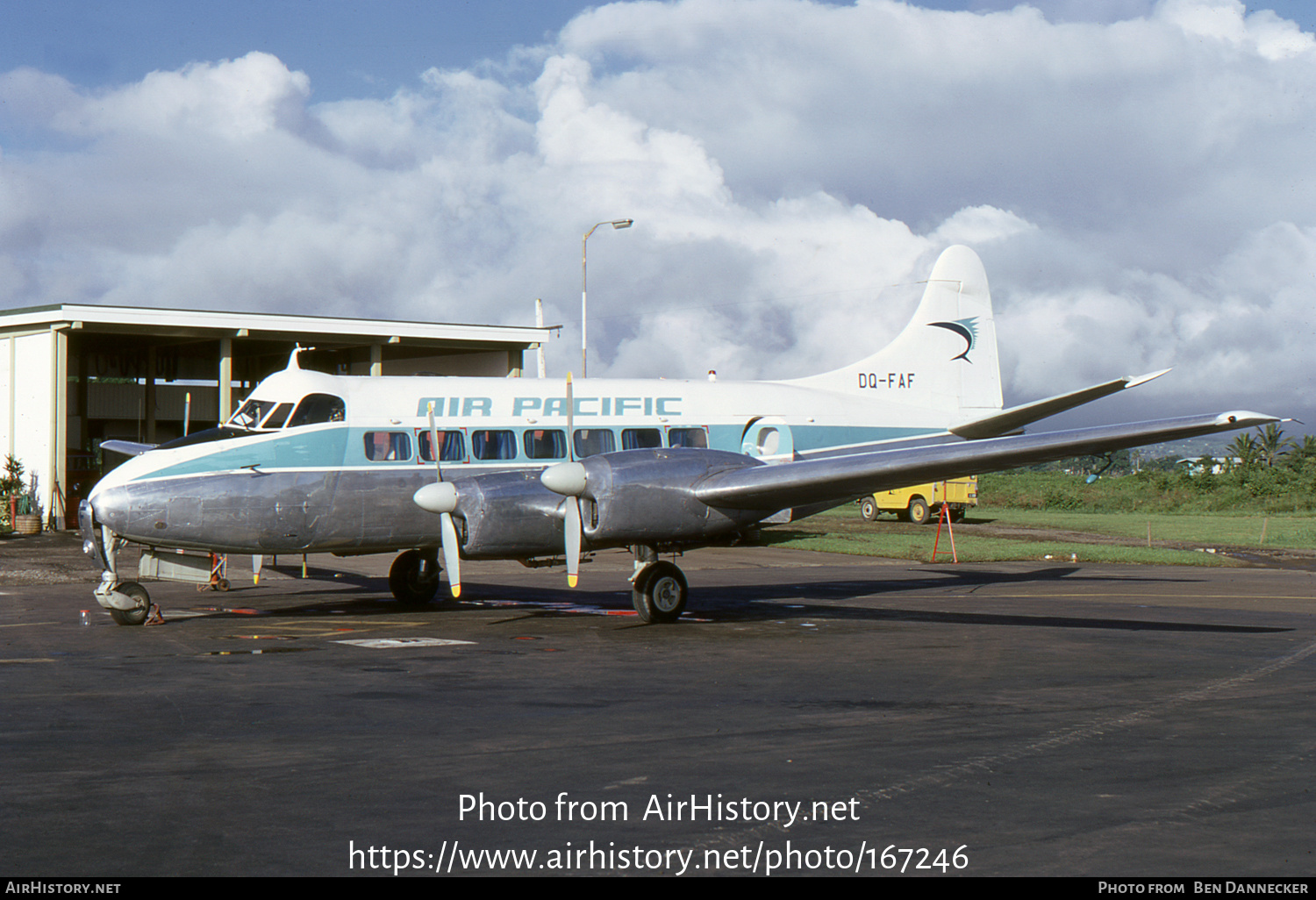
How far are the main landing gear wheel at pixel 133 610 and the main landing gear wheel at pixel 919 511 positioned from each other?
3745 cm

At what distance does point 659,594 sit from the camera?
1614 centimetres

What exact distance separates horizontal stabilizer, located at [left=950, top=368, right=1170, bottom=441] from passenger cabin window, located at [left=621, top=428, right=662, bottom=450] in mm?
5950

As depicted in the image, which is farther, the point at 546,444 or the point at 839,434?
the point at 839,434

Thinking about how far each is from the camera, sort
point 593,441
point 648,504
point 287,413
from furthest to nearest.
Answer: point 593,441 < point 287,413 < point 648,504

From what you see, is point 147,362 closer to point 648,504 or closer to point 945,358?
point 945,358

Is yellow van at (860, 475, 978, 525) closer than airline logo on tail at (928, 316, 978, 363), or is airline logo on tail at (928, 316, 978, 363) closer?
airline logo on tail at (928, 316, 978, 363)

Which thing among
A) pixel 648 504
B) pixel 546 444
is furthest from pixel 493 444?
pixel 648 504

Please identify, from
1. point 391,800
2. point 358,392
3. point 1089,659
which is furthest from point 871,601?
point 391,800

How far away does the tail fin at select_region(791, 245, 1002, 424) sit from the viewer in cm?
2127

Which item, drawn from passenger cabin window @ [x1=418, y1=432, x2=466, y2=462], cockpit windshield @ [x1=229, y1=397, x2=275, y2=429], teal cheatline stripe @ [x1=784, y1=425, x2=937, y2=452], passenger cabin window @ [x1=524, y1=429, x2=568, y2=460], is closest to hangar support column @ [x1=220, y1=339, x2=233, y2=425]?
cockpit windshield @ [x1=229, y1=397, x2=275, y2=429]

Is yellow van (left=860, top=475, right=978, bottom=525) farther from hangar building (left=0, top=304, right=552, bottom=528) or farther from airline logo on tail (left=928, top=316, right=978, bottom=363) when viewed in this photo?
airline logo on tail (left=928, top=316, right=978, bottom=363)

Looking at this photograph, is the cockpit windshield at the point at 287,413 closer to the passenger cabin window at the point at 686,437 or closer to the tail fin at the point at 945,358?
the passenger cabin window at the point at 686,437

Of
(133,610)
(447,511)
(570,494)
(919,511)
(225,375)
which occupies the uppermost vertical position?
(225,375)

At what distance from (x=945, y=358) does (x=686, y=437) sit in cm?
610
